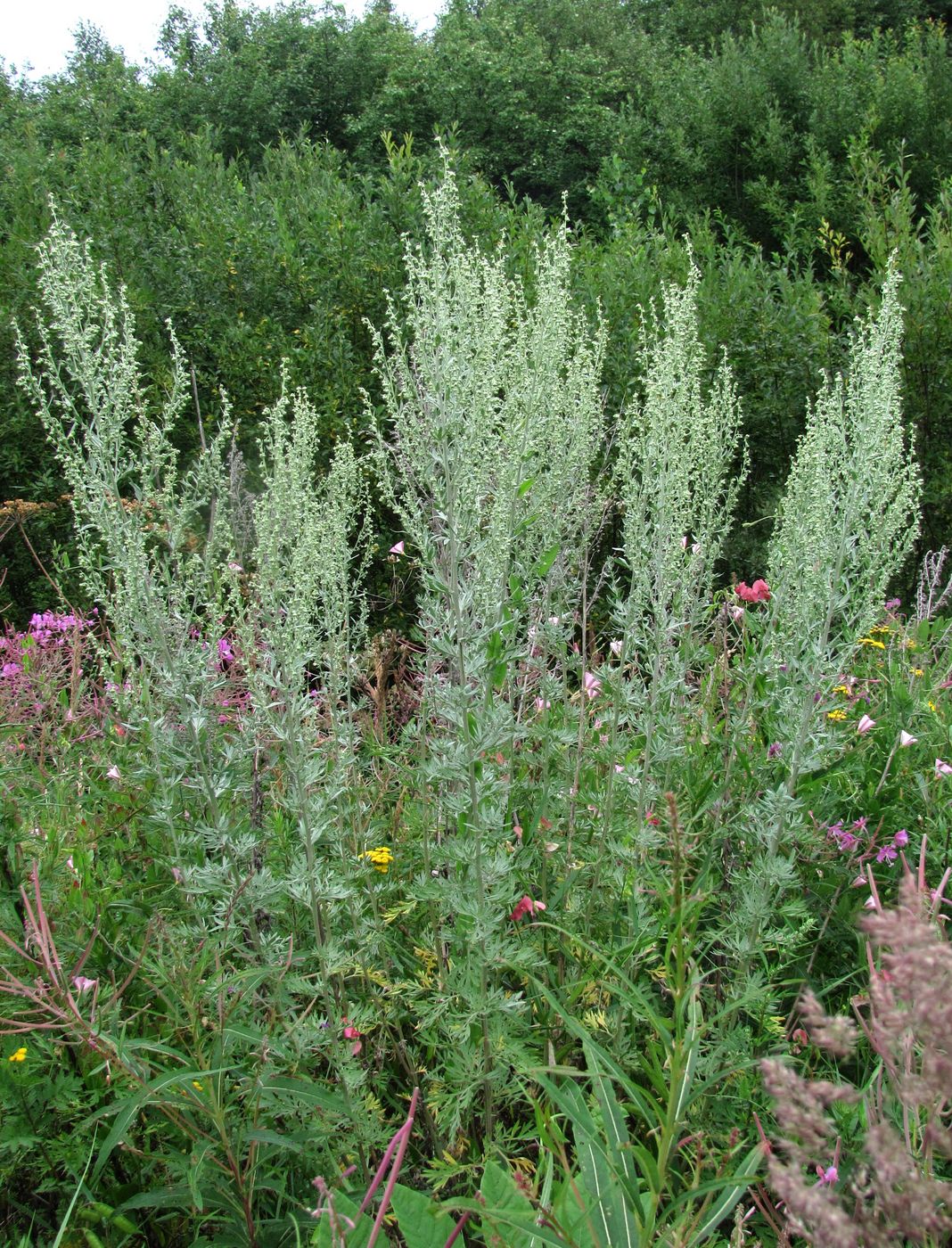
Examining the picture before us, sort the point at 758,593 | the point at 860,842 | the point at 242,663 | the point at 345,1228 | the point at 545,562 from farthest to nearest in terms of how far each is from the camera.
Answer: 1. the point at 758,593
2. the point at 860,842
3. the point at 545,562
4. the point at 242,663
5. the point at 345,1228

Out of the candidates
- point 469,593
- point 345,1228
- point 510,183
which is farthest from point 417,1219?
point 510,183

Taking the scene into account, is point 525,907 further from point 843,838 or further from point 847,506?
point 847,506

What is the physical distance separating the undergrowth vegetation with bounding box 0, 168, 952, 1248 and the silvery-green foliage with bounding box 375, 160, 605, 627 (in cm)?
2

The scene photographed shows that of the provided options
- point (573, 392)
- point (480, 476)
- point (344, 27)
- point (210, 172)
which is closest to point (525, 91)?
point (344, 27)

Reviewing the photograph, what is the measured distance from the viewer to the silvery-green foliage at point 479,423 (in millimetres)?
2320

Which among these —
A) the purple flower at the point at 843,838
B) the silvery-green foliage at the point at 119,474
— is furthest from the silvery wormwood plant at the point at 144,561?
the purple flower at the point at 843,838

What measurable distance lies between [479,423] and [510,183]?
11.4 meters

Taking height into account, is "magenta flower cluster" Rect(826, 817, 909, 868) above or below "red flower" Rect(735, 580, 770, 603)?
below

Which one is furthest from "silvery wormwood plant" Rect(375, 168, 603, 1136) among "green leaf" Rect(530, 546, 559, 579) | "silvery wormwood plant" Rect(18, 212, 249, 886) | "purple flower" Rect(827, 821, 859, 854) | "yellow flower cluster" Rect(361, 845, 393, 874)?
"purple flower" Rect(827, 821, 859, 854)

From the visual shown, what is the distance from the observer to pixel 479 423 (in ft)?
7.82

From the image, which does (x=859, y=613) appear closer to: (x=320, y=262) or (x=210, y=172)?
(x=320, y=262)

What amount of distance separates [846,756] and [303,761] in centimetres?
224

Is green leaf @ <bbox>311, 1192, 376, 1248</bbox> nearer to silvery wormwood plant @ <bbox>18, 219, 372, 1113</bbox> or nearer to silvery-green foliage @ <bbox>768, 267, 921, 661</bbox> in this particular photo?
silvery wormwood plant @ <bbox>18, 219, 372, 1113</bbox>

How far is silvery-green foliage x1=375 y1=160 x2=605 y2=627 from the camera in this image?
2.32 m
